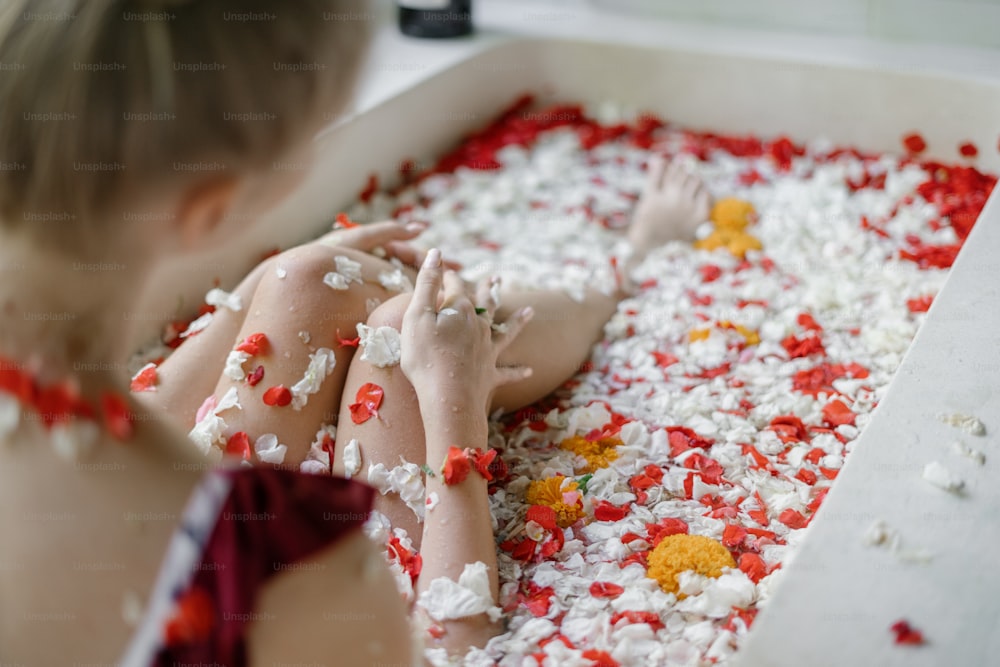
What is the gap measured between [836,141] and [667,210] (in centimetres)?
54

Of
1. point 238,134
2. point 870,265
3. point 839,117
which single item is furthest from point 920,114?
point 238,134

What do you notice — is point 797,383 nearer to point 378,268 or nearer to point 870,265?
point 870,265

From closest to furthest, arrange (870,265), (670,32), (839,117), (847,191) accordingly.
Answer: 1. (870,265)
2. (847,191)
3. (839,117)
4. (670,32)

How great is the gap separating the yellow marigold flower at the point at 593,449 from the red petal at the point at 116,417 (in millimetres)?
734

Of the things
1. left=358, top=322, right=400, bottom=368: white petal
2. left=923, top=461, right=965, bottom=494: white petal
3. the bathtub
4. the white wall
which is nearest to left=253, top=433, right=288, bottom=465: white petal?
left=358, top=322, right=400, bottom=368: white petal

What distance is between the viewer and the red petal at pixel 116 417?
720 mm

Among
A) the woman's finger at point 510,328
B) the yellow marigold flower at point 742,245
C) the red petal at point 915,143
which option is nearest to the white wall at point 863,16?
the red petal at point 915,143

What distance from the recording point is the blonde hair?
0.65m

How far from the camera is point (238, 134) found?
2.24ft

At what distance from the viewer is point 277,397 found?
124cm

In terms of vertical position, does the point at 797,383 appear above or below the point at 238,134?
below

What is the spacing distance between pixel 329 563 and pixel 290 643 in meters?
0.07

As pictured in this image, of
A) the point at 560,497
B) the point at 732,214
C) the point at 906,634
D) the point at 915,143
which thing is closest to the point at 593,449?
the point at 560,497

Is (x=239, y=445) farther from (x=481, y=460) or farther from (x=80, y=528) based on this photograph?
(x=80, y=528)
